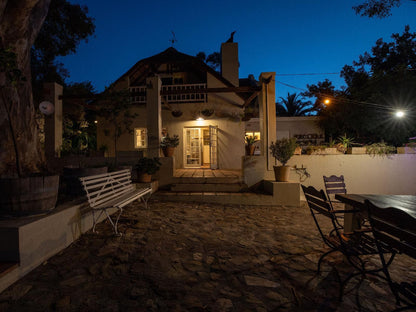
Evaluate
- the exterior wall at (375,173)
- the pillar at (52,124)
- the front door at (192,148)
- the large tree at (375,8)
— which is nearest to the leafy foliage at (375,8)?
the large tree at (375,8)

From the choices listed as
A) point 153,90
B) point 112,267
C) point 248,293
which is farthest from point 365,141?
point 112,267

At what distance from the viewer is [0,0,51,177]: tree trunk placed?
3509 millimetres

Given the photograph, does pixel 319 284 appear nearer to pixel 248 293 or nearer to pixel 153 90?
pixel 248 293

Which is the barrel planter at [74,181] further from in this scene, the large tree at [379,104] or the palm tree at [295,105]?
the palm tree at [295,105]

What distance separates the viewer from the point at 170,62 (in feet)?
31.0

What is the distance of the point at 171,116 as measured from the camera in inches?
383

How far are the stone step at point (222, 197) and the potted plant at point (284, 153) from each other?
71 centimetres

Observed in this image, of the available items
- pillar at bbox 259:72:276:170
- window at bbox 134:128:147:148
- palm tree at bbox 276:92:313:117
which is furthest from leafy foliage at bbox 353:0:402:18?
palm tree at bbox 276:92:313:117

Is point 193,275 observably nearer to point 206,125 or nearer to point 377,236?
point 377,236

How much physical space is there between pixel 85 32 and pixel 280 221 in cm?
1018

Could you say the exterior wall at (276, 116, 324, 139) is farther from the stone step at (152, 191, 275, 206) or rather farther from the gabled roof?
the stone step at (152, 191, 275, 206)

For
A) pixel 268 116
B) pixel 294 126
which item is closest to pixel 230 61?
pixel 268 116

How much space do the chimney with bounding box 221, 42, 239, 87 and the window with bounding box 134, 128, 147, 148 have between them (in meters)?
5.00

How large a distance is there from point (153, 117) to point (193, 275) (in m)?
5.77
